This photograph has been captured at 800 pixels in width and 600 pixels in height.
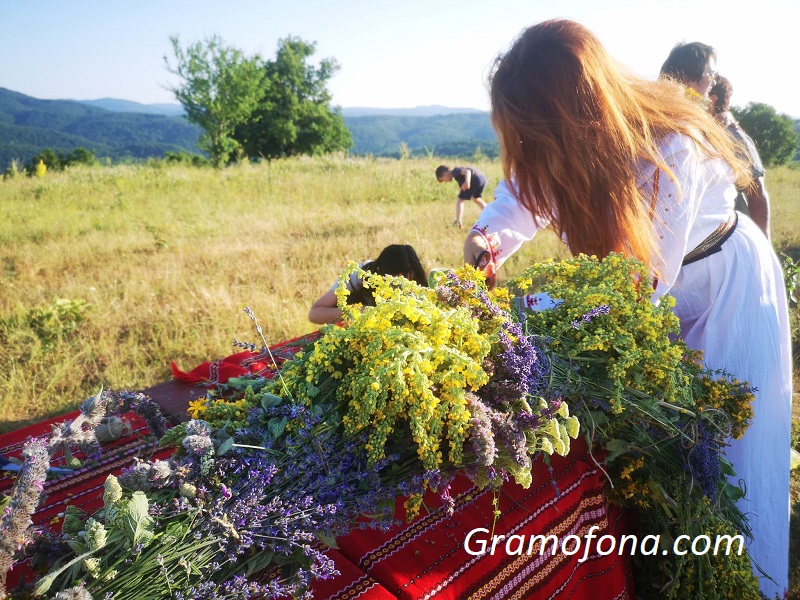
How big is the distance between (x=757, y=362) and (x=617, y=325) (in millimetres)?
762

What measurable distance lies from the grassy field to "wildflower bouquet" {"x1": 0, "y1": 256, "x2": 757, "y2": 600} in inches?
58.2

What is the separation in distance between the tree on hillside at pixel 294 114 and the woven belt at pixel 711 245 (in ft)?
137

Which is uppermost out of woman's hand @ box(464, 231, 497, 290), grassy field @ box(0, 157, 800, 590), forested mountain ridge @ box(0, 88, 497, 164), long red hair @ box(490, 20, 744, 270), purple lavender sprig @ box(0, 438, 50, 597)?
forested mountain ridge @ box(0, 88, 497, 164)

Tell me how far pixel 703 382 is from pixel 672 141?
817 mm

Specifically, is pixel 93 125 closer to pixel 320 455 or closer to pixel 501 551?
pixel 320 455

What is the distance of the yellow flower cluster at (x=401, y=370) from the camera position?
115cm

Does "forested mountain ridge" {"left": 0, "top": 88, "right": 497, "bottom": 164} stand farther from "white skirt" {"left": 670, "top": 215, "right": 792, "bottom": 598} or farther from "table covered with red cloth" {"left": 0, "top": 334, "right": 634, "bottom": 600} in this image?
"table covered with red cloth" {"left": 0, "top": 334, "right": 634, "bottom": 600}

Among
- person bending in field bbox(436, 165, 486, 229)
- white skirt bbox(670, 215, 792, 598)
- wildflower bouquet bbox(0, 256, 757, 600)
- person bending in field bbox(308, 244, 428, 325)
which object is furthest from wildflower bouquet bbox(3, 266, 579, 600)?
person bending in field bbox(436, 165, 486, 229)

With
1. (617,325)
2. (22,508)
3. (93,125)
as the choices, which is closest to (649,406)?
(617,325)

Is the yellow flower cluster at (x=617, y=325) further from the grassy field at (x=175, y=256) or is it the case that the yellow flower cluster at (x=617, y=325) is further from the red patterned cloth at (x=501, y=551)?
the grassy field at (x=175, y=256)

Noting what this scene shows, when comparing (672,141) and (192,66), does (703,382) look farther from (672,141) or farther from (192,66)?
(192,66)

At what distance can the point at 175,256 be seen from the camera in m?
6.57

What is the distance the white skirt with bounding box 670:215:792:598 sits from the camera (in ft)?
6.03

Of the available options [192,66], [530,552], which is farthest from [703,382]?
[192,66]
